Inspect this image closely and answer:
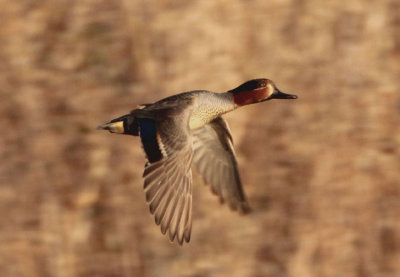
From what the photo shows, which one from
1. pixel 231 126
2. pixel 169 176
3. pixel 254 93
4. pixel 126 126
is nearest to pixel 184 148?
pixel 169 176

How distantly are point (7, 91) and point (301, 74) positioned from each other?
1.97 m

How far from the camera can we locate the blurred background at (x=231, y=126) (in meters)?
6.63

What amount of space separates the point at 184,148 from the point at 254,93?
73 cm

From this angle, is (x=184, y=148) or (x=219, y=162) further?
(x=219, y=162)

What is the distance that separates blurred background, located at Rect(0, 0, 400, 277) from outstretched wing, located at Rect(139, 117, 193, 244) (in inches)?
78.2

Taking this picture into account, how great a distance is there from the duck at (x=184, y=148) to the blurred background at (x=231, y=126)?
1.32 metres

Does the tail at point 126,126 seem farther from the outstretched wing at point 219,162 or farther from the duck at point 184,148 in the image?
the outstretched wing at point 219,162

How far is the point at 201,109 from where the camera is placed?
15.6ft

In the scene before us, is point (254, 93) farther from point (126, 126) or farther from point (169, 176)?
point (169, 176)

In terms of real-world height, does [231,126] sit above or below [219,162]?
above

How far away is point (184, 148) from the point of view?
4473 mm

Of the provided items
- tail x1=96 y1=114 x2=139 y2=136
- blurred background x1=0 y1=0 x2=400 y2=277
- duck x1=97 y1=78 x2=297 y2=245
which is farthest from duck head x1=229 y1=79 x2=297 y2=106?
blurred background x1=0 y1=0 x2=400 y2=277

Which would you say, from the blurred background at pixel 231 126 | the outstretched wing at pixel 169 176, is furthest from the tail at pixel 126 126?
the blurred background at pixel 231 126

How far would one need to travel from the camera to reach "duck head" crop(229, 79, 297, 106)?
5047 millimetres
